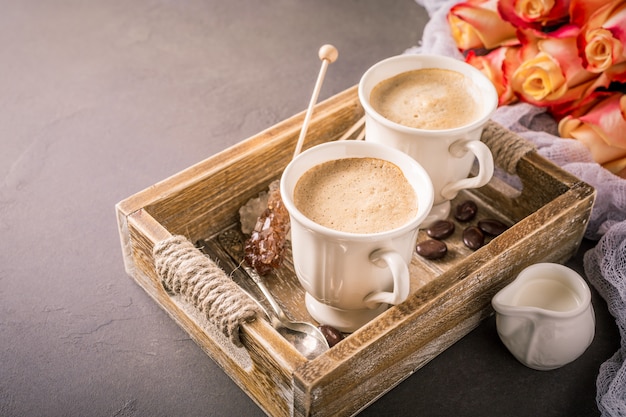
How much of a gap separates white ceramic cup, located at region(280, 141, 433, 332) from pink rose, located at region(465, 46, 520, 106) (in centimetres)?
56

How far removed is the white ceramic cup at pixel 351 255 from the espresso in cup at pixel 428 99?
0.16 metres

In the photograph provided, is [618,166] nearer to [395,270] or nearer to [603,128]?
[603,128]

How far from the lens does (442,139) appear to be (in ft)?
4.14

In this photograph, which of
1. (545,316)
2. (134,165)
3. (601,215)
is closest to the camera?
(545,316)

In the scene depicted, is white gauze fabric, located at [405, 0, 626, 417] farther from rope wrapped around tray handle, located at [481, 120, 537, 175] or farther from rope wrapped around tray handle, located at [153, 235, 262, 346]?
rope wrapped around tray handle, located at [153, 235, 262, 346]

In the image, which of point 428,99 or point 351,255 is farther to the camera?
point 428,99

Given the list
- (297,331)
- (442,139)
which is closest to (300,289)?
(297,331)

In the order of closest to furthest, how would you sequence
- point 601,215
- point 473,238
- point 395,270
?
point 395,270 < point 473,238 < point 601,215

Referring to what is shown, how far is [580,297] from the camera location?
1220mm

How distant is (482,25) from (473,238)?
55cm

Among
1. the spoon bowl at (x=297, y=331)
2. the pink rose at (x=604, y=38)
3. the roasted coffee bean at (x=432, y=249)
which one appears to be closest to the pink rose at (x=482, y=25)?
the pink rose at (x=604, y=38)

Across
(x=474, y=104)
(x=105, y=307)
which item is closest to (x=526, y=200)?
(x=474, y=104)

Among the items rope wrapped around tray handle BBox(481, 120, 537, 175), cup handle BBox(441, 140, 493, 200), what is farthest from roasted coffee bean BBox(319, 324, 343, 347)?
rope wrapped around tray handle BBox(481, 120, 537, 175)

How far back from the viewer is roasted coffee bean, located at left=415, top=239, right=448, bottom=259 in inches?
52.5
